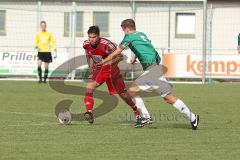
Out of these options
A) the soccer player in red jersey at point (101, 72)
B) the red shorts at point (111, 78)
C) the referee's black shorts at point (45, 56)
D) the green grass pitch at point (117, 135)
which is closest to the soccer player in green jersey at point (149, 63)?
the green grass pitch at point (117, 135)

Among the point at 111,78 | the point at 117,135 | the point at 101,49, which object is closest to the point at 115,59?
the point at 101,49

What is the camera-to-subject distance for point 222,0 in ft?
128

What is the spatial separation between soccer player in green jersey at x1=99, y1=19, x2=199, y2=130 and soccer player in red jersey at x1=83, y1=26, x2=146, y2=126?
0.66m

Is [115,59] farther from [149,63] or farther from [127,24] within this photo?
[127,24]

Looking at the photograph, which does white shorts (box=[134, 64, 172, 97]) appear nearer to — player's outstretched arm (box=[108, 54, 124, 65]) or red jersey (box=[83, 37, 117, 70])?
player's outstretched arm (box=[108, 54, 124, 65])

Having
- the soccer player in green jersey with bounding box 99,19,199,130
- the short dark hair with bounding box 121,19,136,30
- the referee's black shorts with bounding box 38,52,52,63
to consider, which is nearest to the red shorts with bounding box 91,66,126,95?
the soccer player in green jersey with bounding box 99,19,199,130

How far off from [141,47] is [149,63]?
29 cm

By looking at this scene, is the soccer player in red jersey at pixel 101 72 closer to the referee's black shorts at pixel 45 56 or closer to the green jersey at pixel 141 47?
the green jersey at pixel 141 47

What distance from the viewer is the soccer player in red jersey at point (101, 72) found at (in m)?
14.4

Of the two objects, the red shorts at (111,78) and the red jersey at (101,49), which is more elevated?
the red jersey at (101,49)

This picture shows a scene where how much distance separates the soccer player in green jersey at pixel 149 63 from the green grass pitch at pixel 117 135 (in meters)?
0.36

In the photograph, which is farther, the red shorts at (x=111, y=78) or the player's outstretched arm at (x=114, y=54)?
the red shorts at (x=111, y=78)

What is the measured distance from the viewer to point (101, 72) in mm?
14859

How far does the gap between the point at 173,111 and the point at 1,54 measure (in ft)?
51.3
